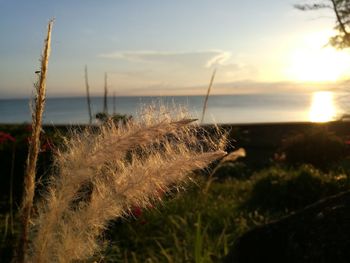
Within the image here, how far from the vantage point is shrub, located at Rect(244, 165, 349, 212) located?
323 inches

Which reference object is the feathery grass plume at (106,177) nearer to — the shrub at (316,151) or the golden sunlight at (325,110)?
the golden sunlight at (325,110)

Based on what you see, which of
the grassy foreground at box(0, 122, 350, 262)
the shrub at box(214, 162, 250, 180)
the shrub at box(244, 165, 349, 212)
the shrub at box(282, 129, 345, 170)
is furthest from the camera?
the shrub at box(214, 162, 250, 180)

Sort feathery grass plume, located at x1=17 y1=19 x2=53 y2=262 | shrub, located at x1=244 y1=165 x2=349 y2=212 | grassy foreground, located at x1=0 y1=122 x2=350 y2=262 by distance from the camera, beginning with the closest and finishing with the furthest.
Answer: feathery grass plume, located at x1=17 y1=19 x2=53 y2=262, grassy foreground, located at x1=0 y1=122 x2=350 y2=262, shrub, located at x1=244 y1=165 x2=349 y2=212

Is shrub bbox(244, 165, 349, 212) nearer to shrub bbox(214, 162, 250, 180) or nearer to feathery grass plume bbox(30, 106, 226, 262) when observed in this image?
shrub bbox(214, 162, 250, 180)

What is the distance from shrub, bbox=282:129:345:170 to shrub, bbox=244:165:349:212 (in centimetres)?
270

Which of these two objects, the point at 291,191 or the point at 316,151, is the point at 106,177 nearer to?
the point at 291,191

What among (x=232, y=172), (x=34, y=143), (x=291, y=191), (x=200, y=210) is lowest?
(x=232, y=172)

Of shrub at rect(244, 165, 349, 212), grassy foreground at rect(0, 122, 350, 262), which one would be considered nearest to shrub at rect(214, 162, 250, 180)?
grassy foreground at rect(0, 122, 350, 262)

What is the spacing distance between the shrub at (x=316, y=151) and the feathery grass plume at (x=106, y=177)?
1100 centimetres

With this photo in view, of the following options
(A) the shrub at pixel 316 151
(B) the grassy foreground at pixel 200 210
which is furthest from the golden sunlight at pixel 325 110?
(A) the shrub at pixel 316 151

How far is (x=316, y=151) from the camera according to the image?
1180cm

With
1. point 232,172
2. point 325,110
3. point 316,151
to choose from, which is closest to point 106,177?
point 325,110

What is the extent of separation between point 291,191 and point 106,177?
308 inches

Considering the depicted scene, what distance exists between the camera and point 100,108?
443cm
